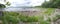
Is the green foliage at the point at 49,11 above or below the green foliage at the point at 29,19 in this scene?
above

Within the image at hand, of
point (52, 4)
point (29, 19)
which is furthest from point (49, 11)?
point (29, 19)

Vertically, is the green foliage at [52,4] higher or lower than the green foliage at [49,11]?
higher

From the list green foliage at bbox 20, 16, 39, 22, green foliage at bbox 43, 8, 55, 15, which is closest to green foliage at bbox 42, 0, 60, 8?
green foliage at bbox 43, 8, 55, 15

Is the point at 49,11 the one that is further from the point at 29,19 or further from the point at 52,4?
the point at 29,19

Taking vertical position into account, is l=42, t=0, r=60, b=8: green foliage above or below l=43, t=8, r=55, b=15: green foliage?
above

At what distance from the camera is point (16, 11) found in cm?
97

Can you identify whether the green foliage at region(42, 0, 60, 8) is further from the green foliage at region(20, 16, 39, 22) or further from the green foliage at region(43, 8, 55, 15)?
A: the green foliage at region(20, 16, 39, 22)

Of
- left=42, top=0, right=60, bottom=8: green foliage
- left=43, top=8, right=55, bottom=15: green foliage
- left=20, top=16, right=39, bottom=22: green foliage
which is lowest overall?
left=20, top=16, right=39, bottom=22: green foliage

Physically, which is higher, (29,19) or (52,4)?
(52,4)

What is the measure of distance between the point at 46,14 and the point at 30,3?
0.61ft

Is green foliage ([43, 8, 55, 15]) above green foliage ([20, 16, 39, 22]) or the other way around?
above

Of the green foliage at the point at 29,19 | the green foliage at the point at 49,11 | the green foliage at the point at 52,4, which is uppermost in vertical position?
A: the green foliage at the point at 52,4

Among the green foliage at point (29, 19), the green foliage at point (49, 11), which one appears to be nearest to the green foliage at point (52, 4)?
the green foliage at point (49, 11)

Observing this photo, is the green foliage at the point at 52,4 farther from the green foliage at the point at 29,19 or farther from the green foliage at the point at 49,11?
the green foliage at the point at 29,19
